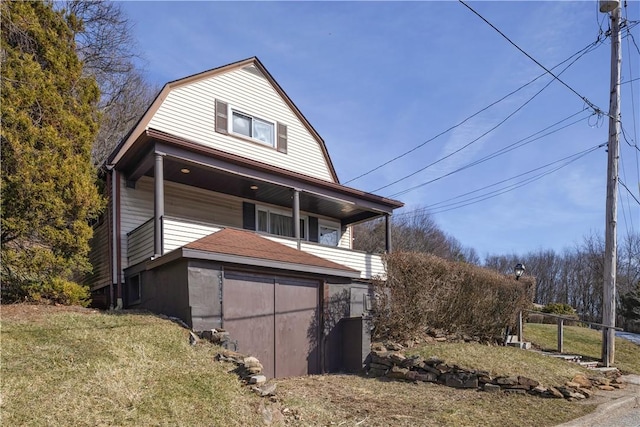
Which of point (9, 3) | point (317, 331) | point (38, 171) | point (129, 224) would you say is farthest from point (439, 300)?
point (9, 3)

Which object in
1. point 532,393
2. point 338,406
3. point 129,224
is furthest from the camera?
point 129,224

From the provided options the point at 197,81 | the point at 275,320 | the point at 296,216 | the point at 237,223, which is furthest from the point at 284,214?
the point at 275,320

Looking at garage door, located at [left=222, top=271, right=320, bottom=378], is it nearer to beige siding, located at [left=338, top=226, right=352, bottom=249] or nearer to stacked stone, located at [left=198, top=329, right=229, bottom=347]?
stacked stone, located at [left=198, top=329, right=229, bottom=347]

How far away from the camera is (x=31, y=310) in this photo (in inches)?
316

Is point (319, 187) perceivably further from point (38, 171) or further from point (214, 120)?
point (38, 171)

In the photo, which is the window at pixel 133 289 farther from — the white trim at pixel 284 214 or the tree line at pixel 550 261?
the tree line at pixel 550 261

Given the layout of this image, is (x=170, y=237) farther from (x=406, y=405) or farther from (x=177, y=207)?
(x=406, y=405)

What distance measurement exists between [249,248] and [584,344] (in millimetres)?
12669

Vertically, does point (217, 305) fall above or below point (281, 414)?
above

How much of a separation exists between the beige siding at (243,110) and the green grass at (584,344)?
9.10 m

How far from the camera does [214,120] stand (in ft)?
44.7

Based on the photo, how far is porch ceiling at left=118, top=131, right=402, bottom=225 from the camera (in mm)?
10906

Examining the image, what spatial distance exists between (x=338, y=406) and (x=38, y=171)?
6.82m

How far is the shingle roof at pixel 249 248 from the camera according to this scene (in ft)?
28.8
